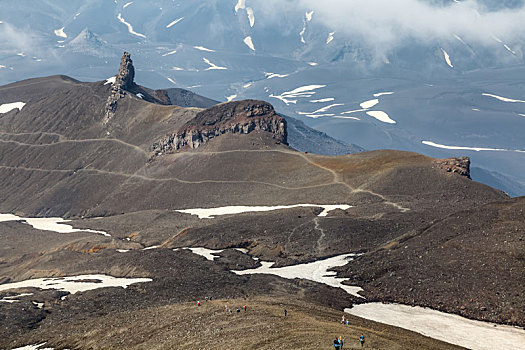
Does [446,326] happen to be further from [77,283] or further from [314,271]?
[77,283]

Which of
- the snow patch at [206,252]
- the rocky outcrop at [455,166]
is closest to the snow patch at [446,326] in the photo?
the snow patch at [206,252]

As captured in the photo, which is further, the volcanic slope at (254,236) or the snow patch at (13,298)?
the snow patch at (13,298)

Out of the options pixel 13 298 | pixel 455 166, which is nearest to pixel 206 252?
pixel 13 298

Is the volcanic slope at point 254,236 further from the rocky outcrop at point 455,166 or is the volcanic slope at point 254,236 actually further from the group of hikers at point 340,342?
Answer: the group of hikers at point 340,342

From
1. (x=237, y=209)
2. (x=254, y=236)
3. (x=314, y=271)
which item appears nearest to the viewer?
(x=314, y=271)

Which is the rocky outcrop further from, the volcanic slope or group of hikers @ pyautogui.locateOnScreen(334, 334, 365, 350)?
group of hikers @ pyautogui.locateOnScreen(334, 334, 365, 350)

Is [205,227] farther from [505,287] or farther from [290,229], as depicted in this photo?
[505,287]
